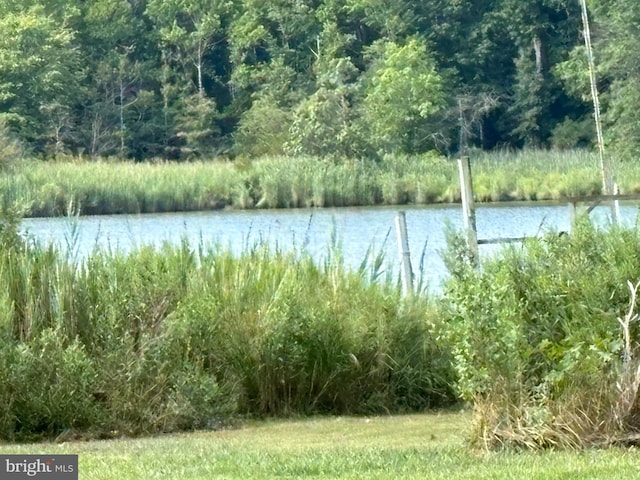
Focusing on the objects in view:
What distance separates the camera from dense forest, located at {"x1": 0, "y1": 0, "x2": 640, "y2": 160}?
181ft

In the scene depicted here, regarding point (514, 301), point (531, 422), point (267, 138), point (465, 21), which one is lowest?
point (531, 422)

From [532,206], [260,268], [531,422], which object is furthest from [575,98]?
[531,422]

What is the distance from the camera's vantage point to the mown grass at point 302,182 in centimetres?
4006

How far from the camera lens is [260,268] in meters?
12.6

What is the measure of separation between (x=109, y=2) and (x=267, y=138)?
1436 centimetres

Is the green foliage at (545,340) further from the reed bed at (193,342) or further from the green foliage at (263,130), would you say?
the green foliage at (263,130)

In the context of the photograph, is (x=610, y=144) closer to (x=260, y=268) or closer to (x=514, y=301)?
(x=260, y=268)

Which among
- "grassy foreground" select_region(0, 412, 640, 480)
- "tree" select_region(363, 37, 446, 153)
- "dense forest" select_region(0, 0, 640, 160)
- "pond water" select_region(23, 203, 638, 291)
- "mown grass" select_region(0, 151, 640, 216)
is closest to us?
"grassy foreground" select_region(0, 412, 640, 480)

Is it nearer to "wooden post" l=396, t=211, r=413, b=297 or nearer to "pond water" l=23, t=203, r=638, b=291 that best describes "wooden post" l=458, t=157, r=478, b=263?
"wooden post" l=396, t=211, r=413, b=297

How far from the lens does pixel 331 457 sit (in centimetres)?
815

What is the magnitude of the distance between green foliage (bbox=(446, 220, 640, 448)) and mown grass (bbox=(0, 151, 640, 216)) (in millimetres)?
29886

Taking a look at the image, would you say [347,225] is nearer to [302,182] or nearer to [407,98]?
[302,182]
